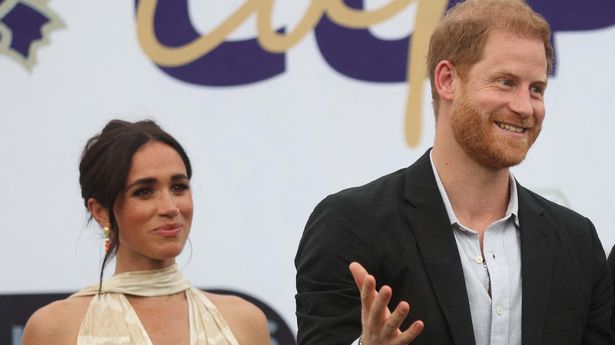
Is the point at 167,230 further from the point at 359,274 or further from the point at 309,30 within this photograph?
the point at 359,274

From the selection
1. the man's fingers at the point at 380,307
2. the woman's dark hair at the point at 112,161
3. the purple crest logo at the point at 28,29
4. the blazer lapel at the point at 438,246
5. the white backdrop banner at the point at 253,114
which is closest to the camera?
the man's fingers at the point at 380,307

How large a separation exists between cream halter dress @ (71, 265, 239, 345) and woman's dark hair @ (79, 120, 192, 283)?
90 millimetres

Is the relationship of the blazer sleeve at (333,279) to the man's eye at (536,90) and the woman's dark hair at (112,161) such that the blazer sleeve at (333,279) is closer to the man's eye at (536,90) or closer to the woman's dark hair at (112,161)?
the man's eye at (536,90)

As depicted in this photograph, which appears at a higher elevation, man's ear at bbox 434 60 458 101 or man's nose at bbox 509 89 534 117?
man's ear at bbox 434 60 458 101

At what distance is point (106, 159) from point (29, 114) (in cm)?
89

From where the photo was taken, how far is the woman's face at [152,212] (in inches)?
126

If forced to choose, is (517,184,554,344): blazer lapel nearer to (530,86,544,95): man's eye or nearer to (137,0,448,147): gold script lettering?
(530,86,544,95): man's eye

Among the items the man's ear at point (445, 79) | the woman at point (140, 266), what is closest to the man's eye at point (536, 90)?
the man's ear at point (445, 79)

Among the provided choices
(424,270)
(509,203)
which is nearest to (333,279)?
(424,270)

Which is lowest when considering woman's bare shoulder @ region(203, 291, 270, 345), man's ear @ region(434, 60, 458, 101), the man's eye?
woman's bare shoulder @ region(203, 291, 270, 345)

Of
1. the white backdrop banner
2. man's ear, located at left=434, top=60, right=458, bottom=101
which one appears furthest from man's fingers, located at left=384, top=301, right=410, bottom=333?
the white backdrop banner

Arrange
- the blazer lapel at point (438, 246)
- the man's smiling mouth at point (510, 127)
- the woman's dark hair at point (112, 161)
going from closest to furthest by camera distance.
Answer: the blazer lapel at point (438, 246) → the man's smiling mouth at point (510, 127) → the woman's dark hair at point (112, 161)

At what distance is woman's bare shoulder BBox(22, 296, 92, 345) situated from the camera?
3139 mm

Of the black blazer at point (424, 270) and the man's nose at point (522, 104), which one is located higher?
the man's nose at point (522, 104)
